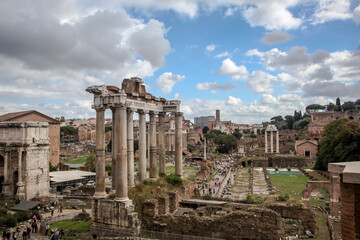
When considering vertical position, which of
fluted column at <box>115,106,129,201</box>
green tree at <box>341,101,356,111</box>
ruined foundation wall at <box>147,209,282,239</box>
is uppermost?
green tree at <box>341,101,356,111</box>

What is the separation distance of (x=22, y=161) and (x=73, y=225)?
1496 centimetres

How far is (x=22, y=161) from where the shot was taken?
97.1ft

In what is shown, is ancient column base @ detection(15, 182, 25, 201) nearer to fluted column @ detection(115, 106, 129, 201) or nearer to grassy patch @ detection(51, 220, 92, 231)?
grassy patch @ detection(51, 220, 92, 231)

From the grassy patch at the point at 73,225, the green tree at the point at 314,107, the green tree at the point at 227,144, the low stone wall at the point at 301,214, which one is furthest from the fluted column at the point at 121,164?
the green tree at the point at 314,107

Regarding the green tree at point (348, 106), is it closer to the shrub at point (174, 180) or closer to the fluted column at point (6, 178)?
the shrub at point (174, 180)

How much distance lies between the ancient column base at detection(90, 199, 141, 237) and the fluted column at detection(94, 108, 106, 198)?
615mm

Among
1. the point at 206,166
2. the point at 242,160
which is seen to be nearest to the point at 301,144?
the point at 242,160

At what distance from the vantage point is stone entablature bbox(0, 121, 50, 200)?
29.3m

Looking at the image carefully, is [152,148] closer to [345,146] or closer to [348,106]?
[345,146]

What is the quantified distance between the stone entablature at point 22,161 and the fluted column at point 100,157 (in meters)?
17.6

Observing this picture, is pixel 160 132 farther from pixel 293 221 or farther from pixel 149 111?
pixel 293 221

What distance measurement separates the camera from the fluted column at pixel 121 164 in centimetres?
1518

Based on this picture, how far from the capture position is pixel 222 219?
567 inches

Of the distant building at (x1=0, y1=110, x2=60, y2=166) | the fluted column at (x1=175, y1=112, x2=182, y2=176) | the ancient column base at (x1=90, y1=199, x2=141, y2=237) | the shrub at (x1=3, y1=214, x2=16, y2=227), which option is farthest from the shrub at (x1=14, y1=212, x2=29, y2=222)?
the distant building at (x1=0, y1=110, x2=60, y2=166)
